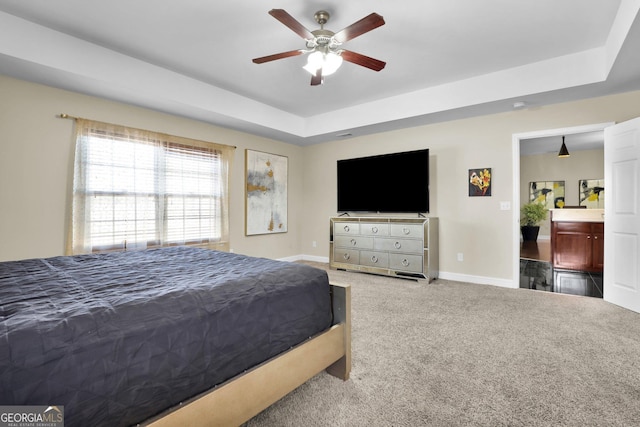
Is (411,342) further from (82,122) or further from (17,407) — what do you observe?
(82,122)

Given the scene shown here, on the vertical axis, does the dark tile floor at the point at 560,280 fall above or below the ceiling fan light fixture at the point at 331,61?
below

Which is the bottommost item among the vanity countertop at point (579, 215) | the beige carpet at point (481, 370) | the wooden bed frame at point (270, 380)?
the beige carpet at point (481, 370)

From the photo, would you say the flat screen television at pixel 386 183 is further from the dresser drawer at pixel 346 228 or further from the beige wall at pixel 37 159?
the beige wall at pixel 37 159

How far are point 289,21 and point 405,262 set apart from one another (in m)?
3.32

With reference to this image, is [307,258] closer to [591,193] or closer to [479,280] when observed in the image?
[479,280]

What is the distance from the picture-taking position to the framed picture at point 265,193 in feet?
16.8

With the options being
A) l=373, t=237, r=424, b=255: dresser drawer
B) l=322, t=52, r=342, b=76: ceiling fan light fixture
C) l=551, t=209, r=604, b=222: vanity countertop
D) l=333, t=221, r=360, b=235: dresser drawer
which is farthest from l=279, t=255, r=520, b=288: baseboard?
l=322, t=52, r=342, b=76: ceiling fan light fixture

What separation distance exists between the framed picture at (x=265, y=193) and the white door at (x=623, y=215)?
14.8 feet

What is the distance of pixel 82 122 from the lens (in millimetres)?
3367

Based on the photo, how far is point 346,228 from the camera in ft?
16.2

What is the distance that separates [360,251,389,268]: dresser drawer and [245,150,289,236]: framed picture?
1.73 meters

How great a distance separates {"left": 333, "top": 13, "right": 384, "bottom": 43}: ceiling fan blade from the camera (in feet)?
6.85

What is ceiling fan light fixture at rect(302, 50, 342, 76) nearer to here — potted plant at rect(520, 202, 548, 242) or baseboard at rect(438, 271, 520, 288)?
baseboard at rect(438, 271, 520, 288)

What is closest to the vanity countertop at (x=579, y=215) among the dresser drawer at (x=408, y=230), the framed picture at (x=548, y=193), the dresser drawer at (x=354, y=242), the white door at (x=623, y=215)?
the white door at (x=623, y=215)
